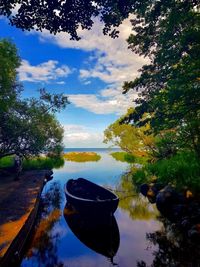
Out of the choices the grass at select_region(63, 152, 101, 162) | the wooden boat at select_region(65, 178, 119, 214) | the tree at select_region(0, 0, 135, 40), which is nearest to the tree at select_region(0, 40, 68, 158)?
the wooden boat at select_region(65, 178, 119, 214)

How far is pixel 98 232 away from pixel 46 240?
111 inches

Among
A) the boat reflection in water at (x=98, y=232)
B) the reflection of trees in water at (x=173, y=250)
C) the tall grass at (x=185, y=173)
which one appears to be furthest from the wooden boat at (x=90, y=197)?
the tall grass at (x=185, y=173)

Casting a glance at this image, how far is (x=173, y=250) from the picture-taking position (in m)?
10.0

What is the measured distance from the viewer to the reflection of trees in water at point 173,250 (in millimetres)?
8953

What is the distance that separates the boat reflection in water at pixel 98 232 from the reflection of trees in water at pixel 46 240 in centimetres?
124

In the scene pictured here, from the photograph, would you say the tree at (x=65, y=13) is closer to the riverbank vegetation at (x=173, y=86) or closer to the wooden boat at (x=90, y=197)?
the riverbank vegetation at (x=173, y=86)

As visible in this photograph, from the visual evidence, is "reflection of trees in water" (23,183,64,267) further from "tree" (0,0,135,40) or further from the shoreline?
"tree" (0,0,135,40)

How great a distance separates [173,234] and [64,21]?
36.8 ft

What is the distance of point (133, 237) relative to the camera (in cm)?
1234

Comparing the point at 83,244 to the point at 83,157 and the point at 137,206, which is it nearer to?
the point at 137,206

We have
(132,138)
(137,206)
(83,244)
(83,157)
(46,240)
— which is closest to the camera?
(83,244)

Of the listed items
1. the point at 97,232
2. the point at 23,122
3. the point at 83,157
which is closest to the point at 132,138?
the point at 23,122

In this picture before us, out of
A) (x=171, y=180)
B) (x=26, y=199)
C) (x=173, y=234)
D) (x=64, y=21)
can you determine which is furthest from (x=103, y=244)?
(x=64, y=21)

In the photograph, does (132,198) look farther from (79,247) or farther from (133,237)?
(79,247)
